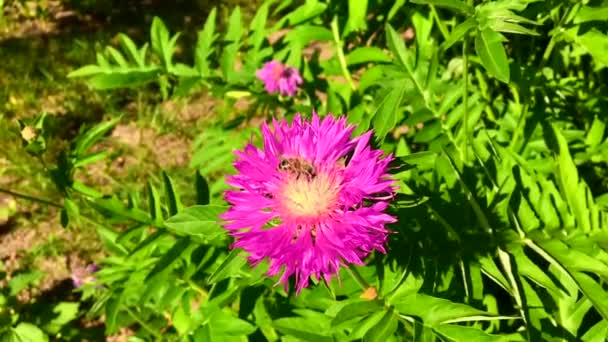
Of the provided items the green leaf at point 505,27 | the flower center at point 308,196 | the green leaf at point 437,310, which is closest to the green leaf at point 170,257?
the flower center at point 308,196

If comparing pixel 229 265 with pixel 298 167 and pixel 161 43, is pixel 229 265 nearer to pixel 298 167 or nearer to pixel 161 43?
pixel 298 167

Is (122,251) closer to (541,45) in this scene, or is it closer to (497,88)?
(497,88)

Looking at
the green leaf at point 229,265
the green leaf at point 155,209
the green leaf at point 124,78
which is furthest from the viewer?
the green leaf at point 124,78

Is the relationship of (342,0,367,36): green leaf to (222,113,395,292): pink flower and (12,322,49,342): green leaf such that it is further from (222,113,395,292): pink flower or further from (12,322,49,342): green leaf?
(12,322,49,342): green leaf

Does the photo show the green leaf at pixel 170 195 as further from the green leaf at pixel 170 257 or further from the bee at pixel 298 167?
the bee at pixel 298 167

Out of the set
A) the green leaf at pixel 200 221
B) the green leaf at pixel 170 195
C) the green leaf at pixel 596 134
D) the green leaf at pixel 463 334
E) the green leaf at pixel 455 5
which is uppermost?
the green leaf at pixel 455 5

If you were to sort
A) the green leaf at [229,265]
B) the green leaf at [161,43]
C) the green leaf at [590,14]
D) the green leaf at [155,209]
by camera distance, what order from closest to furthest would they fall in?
1. the green leaf at [229,265]
2. the green leaf at [590,14]
3. the green leaf at [155,209]
4. the green leaf at [161,43]

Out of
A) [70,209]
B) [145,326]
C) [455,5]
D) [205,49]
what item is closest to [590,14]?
[455,5]
